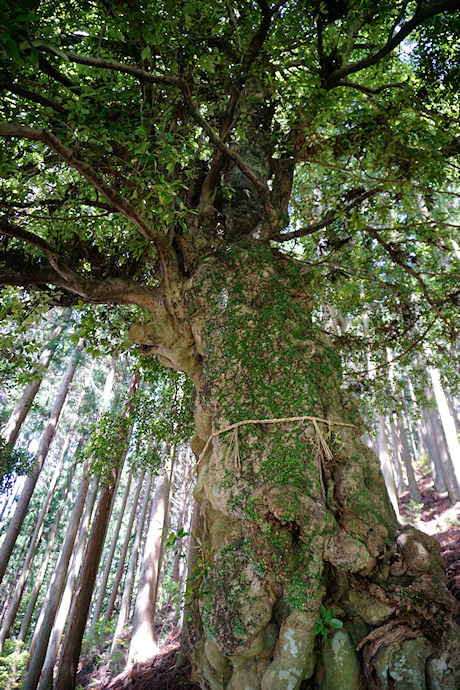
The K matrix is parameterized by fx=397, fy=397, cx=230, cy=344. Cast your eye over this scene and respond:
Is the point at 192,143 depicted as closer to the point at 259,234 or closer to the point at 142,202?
the point at 259,234

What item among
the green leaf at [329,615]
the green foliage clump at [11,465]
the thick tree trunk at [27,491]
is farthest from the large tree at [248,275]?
the thick tree trunk at [27,491]

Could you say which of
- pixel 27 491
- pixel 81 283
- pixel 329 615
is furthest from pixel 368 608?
pixel 27 491

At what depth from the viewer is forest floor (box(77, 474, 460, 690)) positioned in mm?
4859

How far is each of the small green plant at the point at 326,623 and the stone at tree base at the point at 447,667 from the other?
508 mm

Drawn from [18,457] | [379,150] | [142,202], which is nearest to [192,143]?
[142,202]

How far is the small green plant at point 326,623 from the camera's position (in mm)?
2404

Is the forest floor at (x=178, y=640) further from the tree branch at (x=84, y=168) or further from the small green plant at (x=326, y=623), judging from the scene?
the tree branch at (x=84, y=168)

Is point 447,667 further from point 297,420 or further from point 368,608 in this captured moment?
point 297,420

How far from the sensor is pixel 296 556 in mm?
2605

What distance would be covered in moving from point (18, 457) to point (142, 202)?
1084 centimetres

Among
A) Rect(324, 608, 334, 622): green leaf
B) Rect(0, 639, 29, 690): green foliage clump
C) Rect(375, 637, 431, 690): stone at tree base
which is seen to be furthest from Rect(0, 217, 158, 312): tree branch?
Rect(0, 639, 29, 690): green foliage clump

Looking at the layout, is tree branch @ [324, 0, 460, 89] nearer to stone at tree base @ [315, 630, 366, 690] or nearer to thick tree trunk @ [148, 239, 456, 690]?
thick tree trunk @ [148, 239, 456, 690]

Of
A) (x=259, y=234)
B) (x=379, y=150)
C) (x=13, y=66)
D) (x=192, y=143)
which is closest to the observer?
(x=13, y=66)

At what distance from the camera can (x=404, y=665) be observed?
2217 millimetres
